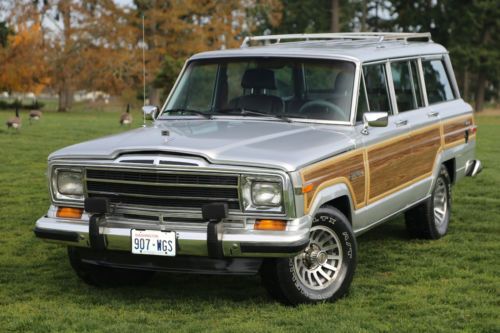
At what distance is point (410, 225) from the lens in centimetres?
933

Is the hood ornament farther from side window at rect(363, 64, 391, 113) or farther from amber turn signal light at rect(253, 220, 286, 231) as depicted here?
side window at rect(363, 64, 391, 113)

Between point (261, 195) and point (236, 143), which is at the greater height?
point (236, 143)

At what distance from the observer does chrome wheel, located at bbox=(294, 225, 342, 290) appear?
259 inches

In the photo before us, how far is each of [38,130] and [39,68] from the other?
1178 inches

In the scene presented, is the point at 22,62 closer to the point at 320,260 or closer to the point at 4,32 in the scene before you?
the point at 4,32

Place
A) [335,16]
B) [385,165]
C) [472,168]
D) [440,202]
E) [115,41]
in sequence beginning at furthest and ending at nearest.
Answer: [335,16]
[115,41]
[472,168]
[440,202]
[385,165]

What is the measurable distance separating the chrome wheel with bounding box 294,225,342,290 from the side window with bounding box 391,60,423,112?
7.23 feet

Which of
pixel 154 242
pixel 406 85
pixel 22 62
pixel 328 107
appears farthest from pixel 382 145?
pixel 22 62

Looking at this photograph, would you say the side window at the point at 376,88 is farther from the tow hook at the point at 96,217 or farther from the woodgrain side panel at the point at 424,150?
the tow hook at the point at 96,217

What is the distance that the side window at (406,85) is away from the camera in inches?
336

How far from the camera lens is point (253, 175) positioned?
6.07 m

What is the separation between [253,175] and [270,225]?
36 centimetres

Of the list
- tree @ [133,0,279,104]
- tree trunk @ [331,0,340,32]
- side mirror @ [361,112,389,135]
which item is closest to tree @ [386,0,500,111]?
tree trunk @ [331,0,340,32]

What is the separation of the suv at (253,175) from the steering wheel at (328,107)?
12 mm
